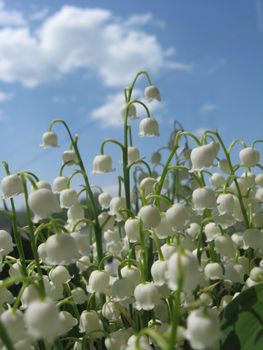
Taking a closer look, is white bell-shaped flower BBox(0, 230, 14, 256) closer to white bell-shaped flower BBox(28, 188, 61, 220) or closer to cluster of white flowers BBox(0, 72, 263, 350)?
cluster of white flowers BBox(0, 72, 263, 350)

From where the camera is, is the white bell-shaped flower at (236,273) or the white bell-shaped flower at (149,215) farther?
the white bell-shaped flower at (236,273)

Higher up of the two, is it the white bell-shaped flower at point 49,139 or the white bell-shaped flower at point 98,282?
the white bell-shaped flower at point 49,139

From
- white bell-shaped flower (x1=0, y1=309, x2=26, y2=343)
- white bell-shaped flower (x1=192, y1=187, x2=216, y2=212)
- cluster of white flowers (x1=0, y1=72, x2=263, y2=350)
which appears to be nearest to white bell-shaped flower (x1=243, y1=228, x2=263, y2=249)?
cluster of white flowers (x1=0, y1=72, x2=263, y2=350)

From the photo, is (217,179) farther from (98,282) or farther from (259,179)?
(98,282)

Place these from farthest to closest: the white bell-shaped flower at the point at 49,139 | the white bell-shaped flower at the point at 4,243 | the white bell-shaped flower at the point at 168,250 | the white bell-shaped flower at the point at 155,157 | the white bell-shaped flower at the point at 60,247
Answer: the white bell-shaped flower at the point at 155,157 → the white bell-shaped flower at the point at 49,139 → the white bell-shaped flower at the point at 4,243 → the white bell-shaped flower at the point at 168,250 → the white bell-shaped flower at the point at 60,247

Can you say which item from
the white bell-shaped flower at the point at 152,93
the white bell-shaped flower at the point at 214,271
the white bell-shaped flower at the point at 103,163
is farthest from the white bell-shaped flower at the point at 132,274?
the white bell-shaped flower at the point at 152,93

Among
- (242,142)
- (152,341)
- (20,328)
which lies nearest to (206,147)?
(242,142)

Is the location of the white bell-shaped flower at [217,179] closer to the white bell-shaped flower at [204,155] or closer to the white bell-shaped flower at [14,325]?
the white bell-shaped flower at [204,155]

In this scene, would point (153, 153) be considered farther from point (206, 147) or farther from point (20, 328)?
point (20, 328)
